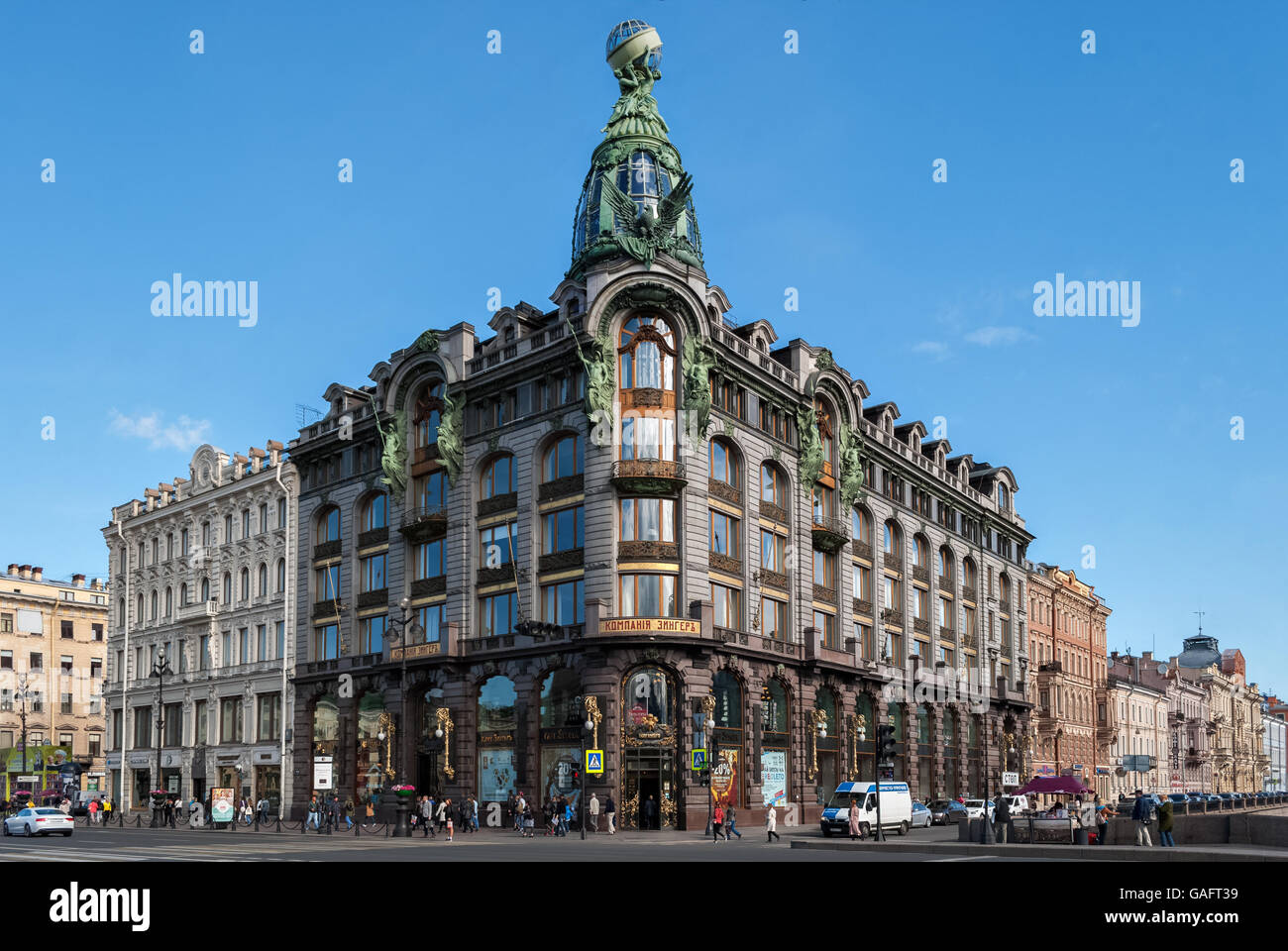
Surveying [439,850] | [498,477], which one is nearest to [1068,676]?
[498,477]

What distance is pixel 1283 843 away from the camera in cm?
3531

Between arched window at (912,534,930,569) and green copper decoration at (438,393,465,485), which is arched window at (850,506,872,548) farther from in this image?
green copper decoration at (438,393,465,485)

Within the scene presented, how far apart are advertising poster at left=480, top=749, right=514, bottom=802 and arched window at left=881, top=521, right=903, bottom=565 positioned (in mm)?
27694

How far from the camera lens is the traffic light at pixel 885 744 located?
41.6 metres

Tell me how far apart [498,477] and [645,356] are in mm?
10334

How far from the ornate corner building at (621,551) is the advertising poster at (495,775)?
135mm

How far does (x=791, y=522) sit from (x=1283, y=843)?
3125 centimetres

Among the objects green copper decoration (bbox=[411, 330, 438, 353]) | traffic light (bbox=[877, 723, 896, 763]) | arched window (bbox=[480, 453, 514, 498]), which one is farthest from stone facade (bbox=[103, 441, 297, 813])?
traffic light (bbox=[877, 723, 896, 763])

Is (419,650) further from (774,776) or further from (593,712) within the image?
(774,776)

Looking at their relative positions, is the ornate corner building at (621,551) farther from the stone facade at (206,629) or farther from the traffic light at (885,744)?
the traffic light at (885,744)

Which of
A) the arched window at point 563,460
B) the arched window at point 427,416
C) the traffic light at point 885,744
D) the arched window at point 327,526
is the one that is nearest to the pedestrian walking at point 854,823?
the traffic light at point 885,744

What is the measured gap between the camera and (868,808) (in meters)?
49.1
